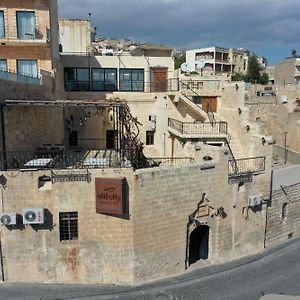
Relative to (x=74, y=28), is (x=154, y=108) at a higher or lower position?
lower

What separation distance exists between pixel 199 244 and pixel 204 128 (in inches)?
315

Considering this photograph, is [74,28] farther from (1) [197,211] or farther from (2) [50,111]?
(1) [197,211]

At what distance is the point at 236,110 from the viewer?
22625 mm

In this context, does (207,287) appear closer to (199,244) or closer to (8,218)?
(199,244)

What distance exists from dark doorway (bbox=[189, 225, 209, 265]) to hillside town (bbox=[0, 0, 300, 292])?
54 millimetres

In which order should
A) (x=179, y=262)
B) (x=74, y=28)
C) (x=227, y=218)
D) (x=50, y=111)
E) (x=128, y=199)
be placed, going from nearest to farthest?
(x=128, y=199), (x=179, y=262), (x=227, y=218), (x=50, y=111), (x=74, y=28)

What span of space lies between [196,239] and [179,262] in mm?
1880

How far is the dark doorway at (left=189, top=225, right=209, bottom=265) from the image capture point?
56.5 ft

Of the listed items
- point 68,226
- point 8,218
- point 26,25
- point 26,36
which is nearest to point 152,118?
point 26,36

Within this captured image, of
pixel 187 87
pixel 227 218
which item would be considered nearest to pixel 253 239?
pixel 227 218

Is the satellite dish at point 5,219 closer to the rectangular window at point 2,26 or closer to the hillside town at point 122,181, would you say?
the hillside town at point 122,181

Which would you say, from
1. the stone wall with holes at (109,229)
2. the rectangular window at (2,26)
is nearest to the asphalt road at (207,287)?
the stone wall with holes at (109,229)

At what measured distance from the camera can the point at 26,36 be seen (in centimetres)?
2192

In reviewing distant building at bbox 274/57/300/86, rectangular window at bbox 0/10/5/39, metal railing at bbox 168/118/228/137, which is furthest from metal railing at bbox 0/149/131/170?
distant building at bbox 274/57/300/86
